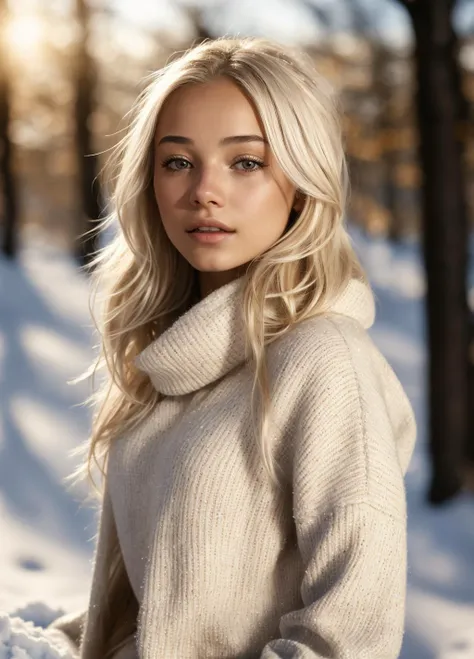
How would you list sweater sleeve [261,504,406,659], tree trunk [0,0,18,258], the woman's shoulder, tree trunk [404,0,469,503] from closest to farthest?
sweater sleeve [261,504,406,659] → the woman's shoulder → tree trunk [404,0,469,503] → tree trunk [0,0,18,258]

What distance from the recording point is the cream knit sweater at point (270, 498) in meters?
1.74

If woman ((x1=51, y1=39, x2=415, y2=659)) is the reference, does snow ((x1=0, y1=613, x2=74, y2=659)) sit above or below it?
below

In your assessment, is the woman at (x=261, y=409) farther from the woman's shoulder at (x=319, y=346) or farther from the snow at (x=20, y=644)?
the snow at (x=20, y=644)

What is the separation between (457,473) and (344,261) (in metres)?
4.72

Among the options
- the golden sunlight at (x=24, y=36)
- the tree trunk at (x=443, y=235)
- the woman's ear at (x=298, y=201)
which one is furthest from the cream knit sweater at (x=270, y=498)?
the golden sunlight at (x=24, y=36)

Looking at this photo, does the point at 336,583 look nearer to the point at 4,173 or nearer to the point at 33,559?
the point at 33,559

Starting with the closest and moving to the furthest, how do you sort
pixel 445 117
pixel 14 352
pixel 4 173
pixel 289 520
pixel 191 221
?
1. pixel 289 520
2. pixel 191 221
3. pixel 445 117
4. pixel 14 352
5. pixel 4 173

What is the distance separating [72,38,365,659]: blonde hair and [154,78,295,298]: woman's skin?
0.04m

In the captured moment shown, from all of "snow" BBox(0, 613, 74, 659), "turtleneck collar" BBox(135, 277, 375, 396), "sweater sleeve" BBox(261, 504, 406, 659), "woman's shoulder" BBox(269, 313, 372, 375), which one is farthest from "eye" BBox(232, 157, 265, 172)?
"snow" BBox(0, 613, 74, 659)

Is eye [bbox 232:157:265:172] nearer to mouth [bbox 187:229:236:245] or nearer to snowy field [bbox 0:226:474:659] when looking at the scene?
mouth [bbox 187:229:236:245]

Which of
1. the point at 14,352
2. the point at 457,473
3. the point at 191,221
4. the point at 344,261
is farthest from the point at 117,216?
the point at 14,352

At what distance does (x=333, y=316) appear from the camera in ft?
6.54

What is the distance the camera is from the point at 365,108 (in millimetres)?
25172

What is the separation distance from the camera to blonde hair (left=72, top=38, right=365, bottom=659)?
6.49ft
